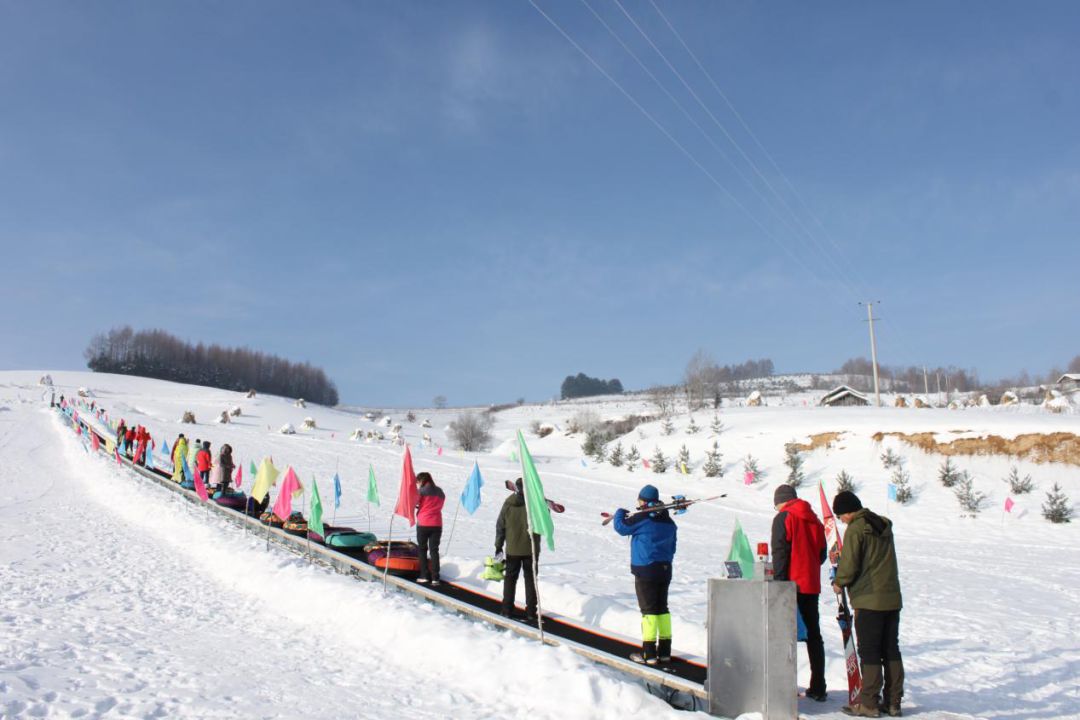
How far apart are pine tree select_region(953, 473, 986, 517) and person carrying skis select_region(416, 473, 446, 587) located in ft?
71.0

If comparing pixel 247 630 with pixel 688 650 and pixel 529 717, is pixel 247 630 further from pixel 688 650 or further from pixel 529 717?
pixel 688 650

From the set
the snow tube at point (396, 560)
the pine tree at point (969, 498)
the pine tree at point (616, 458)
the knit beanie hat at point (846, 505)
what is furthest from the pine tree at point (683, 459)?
the knit beanie hat at point (846, 505)

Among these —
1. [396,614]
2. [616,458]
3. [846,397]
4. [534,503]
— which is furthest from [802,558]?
[846,397]

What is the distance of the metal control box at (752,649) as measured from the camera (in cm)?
579

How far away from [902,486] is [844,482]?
6.75 ft

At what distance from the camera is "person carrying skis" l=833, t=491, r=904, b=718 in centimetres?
593

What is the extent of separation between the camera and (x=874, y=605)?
5984 mm

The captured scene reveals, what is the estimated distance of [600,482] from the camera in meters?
33.4

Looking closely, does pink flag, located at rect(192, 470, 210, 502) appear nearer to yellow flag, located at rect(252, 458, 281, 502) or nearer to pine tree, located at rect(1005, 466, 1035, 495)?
yellow flag, located at rect(252, 458, 281, 502)

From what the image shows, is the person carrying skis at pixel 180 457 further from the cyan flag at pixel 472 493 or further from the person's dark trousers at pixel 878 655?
the person's dark trousers at pixel 878 655

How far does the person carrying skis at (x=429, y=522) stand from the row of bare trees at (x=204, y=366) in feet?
446

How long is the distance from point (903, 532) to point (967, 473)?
5.68 m

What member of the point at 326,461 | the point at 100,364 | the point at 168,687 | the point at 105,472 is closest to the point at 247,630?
Result: the point at 168,687

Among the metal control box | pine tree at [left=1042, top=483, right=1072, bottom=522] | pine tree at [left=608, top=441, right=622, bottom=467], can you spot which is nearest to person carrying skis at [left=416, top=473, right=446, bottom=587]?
the metal control box
